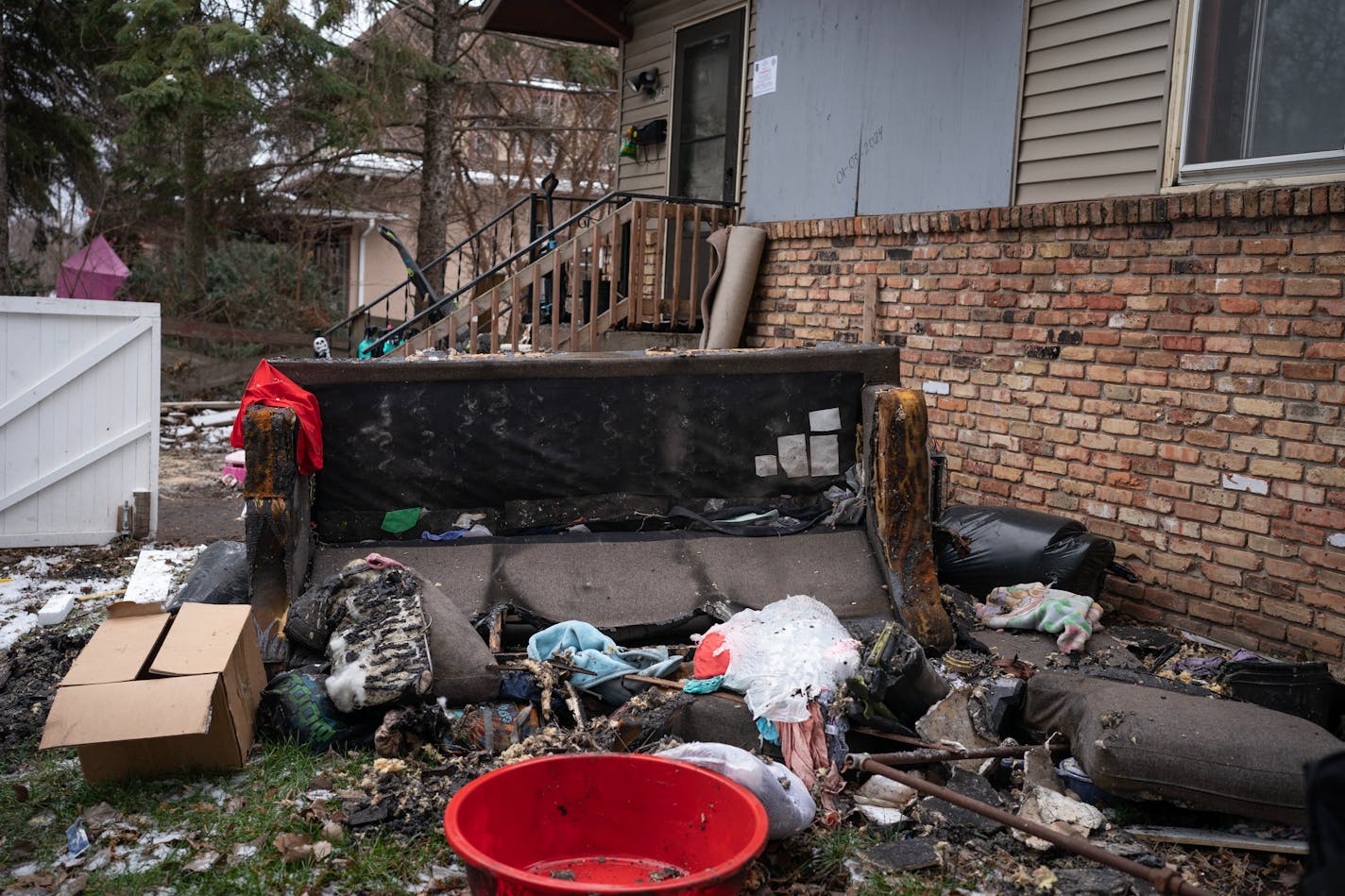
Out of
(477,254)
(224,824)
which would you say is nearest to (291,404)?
(224,824)

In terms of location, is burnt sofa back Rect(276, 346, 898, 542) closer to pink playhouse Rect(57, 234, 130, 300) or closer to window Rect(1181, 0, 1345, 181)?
window Rect(1181, 0, 1345, 181)

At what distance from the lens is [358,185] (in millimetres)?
19828

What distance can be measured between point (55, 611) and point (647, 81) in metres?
6.94

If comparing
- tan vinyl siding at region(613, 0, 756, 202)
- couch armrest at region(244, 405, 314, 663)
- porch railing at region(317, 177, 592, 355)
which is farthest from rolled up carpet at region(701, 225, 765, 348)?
porch railing at region(317, 177, 592, 355)

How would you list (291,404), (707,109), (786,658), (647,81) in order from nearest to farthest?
(786,658), (291,404), (707,109), (647,81)

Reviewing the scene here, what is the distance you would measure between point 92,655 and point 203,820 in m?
0.80

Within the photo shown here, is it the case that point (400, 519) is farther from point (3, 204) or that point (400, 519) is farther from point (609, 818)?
point (3, 204)

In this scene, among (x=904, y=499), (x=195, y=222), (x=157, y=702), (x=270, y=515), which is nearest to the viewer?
(x=157, y=702)

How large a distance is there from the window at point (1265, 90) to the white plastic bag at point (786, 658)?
2998mm

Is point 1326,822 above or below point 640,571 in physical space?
above

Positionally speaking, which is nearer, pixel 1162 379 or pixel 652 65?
pixel 1162 379

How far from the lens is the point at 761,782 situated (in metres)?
3.02

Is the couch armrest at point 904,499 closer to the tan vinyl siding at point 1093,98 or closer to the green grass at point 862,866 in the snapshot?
the green grass at point 862,866

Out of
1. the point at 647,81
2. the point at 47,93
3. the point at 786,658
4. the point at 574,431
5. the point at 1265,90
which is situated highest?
the point at 47,93
